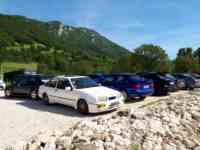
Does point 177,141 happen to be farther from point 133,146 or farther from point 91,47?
point 91,47

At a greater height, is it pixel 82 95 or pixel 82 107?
pixel 82 95

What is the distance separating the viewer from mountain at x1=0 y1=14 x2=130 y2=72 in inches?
2416

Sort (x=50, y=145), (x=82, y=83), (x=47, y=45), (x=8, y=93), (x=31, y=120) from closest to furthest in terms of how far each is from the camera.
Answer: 1. (x=50, y=145)
2. (x=31, y=120)
3. (x=82, y=83)
4. (x=8, y=93)
5. (x=47, y=45)

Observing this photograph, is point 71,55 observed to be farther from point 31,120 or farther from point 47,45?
point 31,120

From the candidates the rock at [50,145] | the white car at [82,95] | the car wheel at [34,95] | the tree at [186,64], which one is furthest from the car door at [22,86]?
the tree at [186,64]

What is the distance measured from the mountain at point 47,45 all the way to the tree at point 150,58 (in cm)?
1762

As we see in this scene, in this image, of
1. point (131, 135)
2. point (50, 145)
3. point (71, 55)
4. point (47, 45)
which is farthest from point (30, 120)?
point (47, 45)

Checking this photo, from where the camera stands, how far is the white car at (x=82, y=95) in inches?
349

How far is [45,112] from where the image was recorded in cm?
974

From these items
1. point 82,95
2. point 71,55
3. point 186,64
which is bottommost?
point 82,95

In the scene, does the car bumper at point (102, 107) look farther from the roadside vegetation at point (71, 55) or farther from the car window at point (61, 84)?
the roadside vegetation at point (71, 55)

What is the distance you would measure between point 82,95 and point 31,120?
214 centimetres

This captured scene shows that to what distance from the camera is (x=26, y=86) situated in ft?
45.4

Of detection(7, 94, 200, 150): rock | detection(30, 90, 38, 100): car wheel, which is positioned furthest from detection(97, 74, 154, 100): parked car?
detection(30, 90, 38, 100): car wheel
